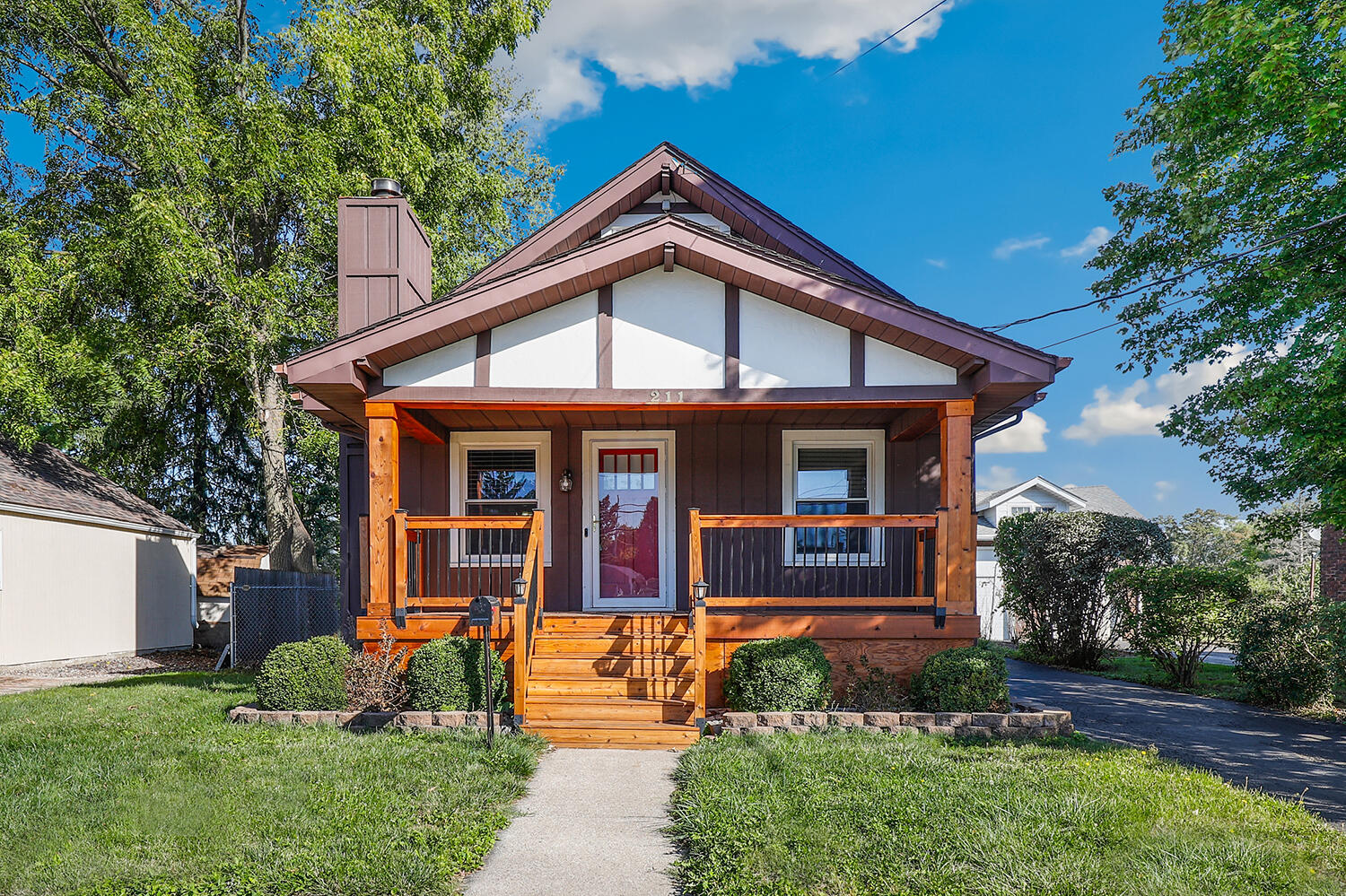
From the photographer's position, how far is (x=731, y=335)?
8.01 meters

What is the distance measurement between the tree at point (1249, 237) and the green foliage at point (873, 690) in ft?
17.8

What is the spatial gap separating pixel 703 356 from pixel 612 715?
3639 millimetres

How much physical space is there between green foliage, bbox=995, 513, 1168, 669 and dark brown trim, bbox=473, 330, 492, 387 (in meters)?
10.3

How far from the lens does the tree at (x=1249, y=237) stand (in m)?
8.46

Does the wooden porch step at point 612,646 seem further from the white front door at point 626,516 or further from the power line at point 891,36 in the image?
the power line at point 891,36

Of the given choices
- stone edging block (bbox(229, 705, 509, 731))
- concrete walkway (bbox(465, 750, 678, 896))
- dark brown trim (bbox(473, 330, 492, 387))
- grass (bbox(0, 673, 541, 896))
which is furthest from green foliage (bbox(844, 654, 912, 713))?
dark brown trim (bbox(473, 330, 492, 387))

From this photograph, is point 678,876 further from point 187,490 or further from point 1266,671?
point 187,490

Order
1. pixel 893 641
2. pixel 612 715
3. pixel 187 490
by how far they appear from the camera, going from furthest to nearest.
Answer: pixel 187 490 < pixel 893 641 < pixel 612 715

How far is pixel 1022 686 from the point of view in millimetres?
10539

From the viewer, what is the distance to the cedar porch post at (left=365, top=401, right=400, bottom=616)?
755 cm

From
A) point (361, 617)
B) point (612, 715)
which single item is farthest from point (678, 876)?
point (361, 617)

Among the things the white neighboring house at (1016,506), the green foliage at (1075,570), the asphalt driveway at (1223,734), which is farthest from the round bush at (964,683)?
the white neighboring house at (1016,506)

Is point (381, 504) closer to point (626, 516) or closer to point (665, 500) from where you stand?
point (626, 516)

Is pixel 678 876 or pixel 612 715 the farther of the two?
pixel 612 715
